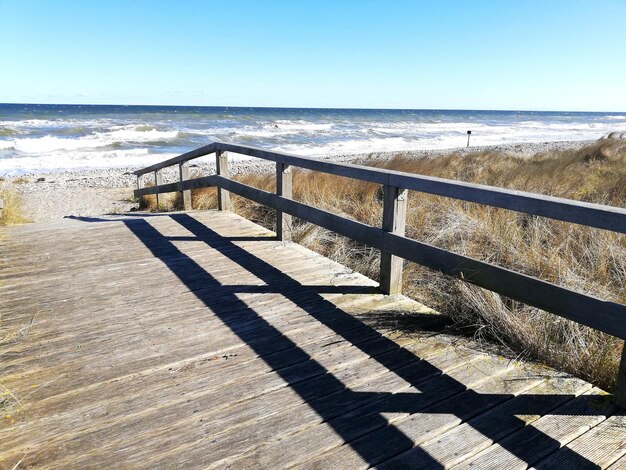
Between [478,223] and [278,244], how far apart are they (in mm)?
2355

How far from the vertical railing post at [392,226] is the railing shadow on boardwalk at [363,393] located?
244mm

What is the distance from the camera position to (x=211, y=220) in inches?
273

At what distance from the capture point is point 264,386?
8.77 ft

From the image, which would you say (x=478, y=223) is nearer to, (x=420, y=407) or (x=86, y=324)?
(x=420, y=407)

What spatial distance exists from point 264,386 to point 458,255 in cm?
151

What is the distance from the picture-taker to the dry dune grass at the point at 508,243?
317 cm

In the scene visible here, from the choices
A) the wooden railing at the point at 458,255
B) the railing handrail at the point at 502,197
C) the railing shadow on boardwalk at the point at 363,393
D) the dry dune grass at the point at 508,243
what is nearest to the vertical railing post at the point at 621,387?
the wooden railing at the point at 458,255

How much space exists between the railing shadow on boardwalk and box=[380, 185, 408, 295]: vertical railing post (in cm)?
24

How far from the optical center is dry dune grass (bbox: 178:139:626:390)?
3.17 m

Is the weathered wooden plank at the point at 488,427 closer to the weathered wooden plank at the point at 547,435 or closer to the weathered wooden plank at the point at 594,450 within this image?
the weathered wooden plank at the point at 547,435

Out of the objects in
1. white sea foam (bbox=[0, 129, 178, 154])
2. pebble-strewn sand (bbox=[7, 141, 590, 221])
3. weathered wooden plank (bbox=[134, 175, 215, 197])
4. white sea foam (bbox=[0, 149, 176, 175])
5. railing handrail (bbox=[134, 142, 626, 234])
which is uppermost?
railing handrail (bbox=[134, 142, 626, 234])

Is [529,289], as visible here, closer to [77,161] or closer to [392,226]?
[392,226]

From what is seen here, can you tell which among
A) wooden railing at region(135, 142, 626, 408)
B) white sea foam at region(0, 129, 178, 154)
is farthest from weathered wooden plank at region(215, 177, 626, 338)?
white sea foam at region(0, 129, 178, 154)

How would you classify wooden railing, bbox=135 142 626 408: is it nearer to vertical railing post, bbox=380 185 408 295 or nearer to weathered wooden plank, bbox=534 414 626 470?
vertical railing post, bbox=380 185 408 295
